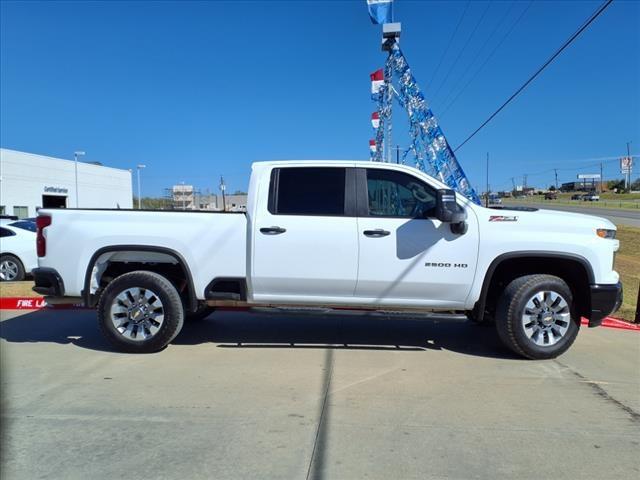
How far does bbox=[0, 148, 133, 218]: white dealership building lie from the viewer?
153 ft

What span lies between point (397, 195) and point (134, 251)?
9.89 feet

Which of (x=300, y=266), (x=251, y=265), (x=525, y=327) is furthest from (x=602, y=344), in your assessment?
(x=251, y=265)

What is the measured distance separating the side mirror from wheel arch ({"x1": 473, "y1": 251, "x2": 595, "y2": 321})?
671mm

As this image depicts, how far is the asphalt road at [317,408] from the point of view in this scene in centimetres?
333

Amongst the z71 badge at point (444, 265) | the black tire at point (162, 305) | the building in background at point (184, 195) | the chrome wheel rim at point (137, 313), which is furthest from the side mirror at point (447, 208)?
the building in background at point (184, 195)

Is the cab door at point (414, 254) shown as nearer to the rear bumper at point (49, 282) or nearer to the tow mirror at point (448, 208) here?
the tow mirror at point (448, 208)

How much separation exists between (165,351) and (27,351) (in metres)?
1.56

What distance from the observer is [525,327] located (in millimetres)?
5426

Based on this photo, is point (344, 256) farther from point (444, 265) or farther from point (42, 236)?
point (42, 236)

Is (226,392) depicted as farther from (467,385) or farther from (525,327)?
(525,327)

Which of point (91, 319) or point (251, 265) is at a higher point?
point (251, 265)

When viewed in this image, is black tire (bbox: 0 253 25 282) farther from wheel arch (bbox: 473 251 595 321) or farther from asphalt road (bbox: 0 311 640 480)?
wheel arch (bbox: 473 251 595 321)

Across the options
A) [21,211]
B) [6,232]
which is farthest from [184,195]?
[6,232]

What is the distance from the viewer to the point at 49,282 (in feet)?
19.1
